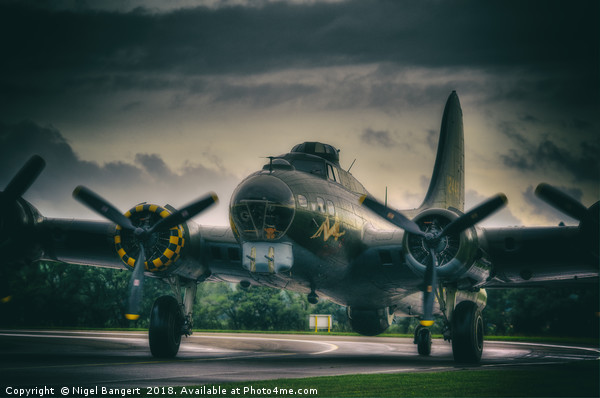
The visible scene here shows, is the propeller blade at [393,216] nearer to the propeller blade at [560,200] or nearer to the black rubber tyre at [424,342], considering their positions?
the propeller blade at [560,200]

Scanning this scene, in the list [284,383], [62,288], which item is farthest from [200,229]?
[62,288]

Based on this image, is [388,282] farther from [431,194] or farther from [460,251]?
→ [431,194]

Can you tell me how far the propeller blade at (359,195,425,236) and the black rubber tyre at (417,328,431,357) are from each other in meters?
5.53

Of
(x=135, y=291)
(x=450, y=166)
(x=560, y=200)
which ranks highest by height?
(x=450, y=166)

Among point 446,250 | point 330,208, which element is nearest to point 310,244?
point 330,208

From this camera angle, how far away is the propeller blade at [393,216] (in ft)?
59.0

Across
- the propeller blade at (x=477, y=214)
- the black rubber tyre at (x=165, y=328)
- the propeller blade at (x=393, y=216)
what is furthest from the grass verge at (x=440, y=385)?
the black rubber tyre at (x=165, y=328)

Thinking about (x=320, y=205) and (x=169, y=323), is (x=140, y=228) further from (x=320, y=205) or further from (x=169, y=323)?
(x=320, y=205)

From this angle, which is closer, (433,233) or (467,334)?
(433,233)

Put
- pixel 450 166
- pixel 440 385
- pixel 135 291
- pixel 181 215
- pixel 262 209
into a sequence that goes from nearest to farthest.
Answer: pixel 440 385 < pixel 262 209 < pixel 135 291 < pixel 181 215 < pixel 450 166

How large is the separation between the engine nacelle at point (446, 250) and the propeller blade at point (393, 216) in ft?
1.34

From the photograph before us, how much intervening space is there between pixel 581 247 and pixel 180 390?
1176 cm

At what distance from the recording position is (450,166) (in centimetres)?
2711

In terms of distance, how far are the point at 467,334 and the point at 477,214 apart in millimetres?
3782
